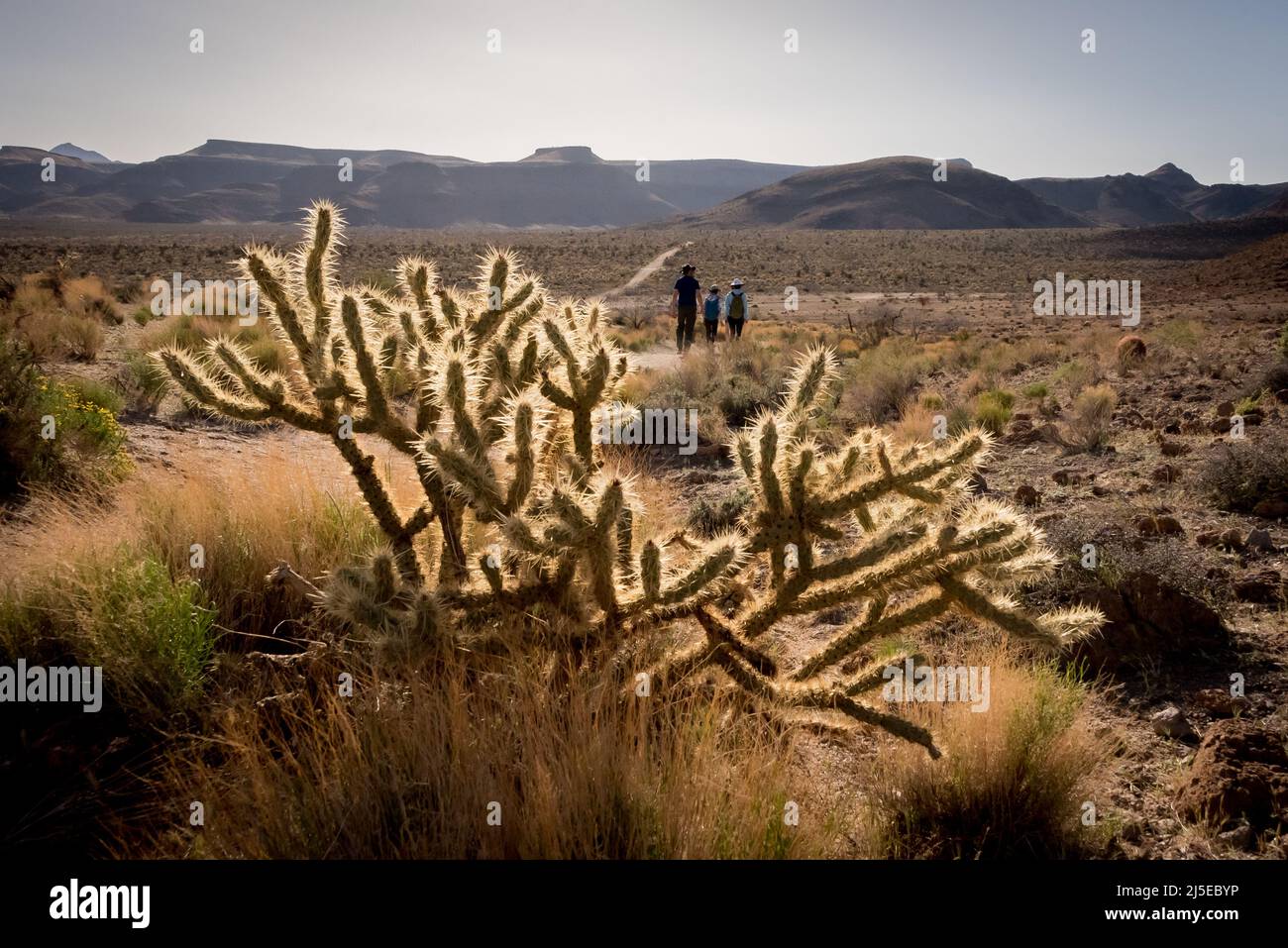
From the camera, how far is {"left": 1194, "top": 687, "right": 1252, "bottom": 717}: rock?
12.0 ft

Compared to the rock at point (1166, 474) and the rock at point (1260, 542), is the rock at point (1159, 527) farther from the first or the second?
the rock at point (1166, 474)

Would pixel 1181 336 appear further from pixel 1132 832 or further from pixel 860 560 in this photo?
pixel 860 560

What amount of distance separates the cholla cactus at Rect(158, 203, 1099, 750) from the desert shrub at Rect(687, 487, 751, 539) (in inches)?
118

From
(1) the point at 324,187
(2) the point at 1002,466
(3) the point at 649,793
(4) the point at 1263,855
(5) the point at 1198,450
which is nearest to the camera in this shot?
(3) the point at 649,793

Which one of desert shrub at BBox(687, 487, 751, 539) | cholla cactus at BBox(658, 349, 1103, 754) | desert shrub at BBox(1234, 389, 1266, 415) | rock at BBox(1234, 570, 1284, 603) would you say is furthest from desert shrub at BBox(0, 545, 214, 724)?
desert shrub at BBox(1234, 389, 1266, 415)

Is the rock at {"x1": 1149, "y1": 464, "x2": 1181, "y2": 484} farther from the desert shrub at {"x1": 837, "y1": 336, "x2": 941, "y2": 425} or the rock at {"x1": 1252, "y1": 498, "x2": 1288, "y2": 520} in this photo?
the desert shrub at {"x1": 837, "y1": 336, "x2": 941, "y2": 425}

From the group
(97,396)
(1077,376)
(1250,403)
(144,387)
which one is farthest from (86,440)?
(1077,376)

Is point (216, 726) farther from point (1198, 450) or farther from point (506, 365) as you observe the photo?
point (1198, 450)

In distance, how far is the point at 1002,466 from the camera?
8.08 meters

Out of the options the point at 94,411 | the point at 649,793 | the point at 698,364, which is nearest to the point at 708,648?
the point at 649,793

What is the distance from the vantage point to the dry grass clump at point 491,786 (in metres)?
2.33

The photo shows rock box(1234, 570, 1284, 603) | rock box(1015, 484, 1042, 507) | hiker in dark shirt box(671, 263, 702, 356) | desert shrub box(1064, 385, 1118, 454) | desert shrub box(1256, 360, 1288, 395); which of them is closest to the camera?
rock box(1234, 570, 1284, 603)

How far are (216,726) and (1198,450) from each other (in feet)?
Answer: 26.9

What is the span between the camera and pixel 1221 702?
3.69 meters
